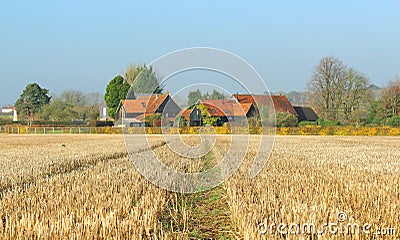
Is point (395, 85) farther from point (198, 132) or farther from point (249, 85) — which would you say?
point (249, 85)

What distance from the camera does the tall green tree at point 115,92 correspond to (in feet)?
231

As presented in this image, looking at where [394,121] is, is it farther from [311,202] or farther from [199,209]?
[311,202]

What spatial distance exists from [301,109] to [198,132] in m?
33.9

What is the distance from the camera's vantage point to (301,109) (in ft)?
250

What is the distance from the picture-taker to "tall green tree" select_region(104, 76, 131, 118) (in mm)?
70438

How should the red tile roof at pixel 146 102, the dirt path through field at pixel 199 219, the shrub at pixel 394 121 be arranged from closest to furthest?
the dirt path through field at pixel 199 219
the red tile roof at pixel 146 102
the shrub at pixel 394 121

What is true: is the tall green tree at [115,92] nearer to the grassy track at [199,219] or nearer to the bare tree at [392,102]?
the bare tree at [392,102]

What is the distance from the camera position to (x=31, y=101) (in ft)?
292

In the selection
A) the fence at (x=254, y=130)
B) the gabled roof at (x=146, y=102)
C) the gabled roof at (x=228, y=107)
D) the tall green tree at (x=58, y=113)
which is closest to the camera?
the gabled roof at (x=146, y=102)

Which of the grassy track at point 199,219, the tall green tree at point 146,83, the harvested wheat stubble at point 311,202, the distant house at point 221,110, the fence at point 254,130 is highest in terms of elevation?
the tall green tree at point 146,83

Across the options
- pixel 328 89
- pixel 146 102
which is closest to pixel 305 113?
pixel 328 89

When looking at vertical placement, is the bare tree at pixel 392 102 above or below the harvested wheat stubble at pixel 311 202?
above

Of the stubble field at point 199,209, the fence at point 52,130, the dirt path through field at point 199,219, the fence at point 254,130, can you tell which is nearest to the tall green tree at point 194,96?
the stubble field at point 199,209

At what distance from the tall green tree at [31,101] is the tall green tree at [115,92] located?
68.9ft
